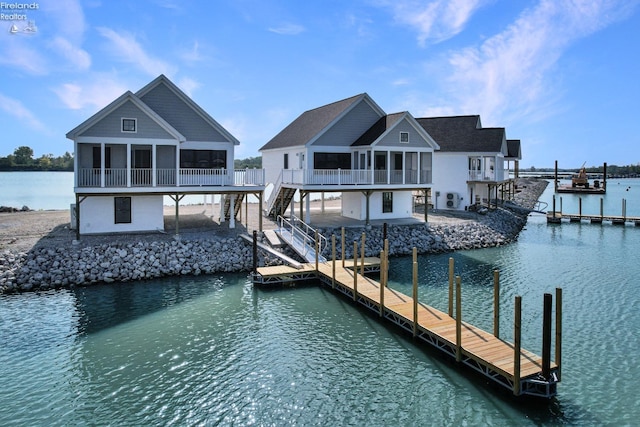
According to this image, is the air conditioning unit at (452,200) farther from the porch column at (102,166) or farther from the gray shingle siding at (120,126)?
the porch column at (102,166)

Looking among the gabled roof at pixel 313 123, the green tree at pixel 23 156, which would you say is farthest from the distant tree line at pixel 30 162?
the gabled roof at pixel 313 123

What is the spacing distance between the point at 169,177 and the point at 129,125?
3.14m

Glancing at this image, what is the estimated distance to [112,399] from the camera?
11.2 metres

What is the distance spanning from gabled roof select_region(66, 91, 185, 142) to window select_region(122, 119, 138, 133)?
72 centimetres

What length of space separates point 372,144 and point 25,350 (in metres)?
20.4

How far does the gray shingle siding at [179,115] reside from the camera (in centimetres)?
2598

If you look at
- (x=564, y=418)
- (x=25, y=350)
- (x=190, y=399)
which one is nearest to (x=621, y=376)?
(x=564, y=418)

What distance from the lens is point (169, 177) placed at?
24750 mm

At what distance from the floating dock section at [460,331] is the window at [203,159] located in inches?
334

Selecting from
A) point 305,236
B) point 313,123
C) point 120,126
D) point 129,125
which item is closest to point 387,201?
point 313,123

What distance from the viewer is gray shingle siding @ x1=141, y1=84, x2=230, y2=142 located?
85.3 ft

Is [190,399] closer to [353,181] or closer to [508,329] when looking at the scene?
[508,329]

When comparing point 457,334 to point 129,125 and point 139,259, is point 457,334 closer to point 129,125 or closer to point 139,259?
point 139,259

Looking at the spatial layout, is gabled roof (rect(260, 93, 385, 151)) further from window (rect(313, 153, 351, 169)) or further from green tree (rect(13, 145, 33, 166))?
green tree (rect(13, 145, 33, 166))
